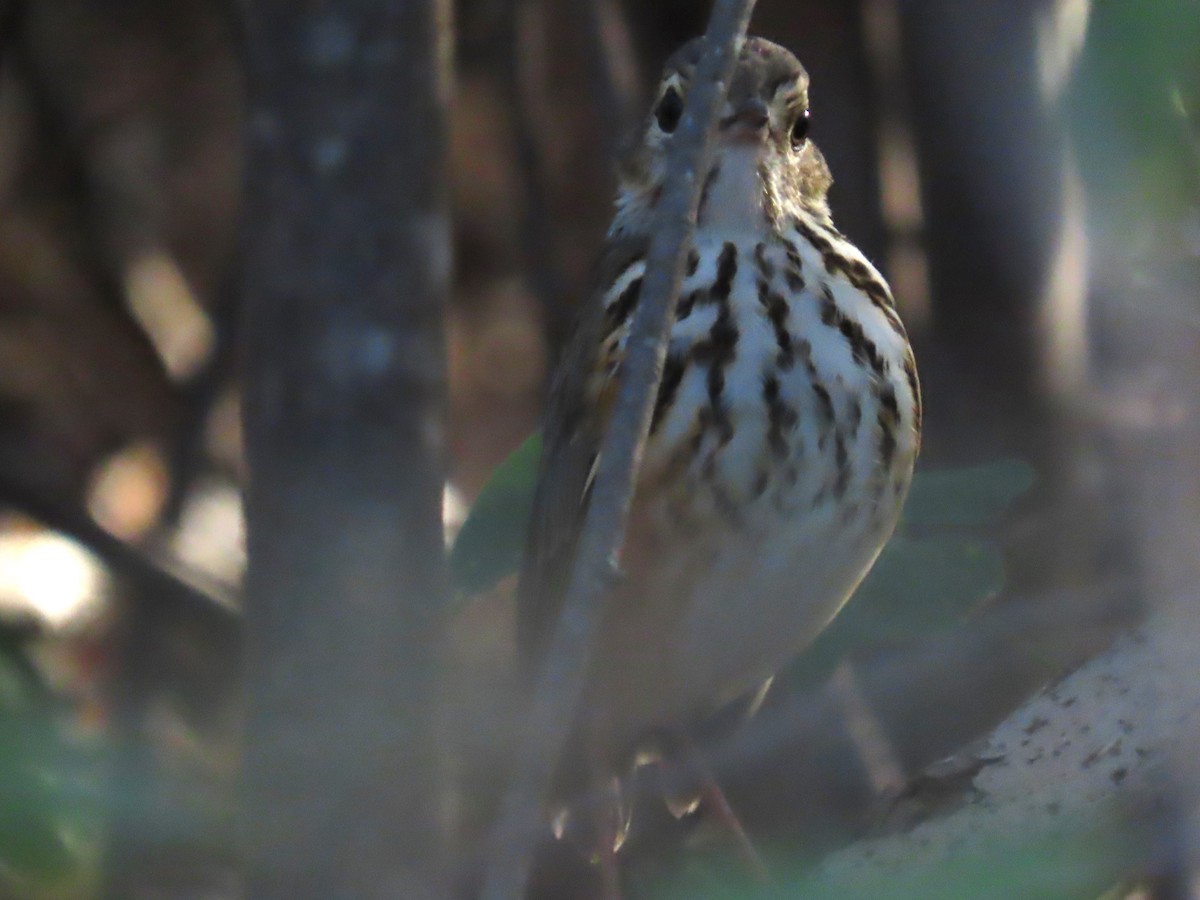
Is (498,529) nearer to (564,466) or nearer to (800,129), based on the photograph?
(564,466)


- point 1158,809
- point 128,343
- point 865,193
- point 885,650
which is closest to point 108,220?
point 128,343

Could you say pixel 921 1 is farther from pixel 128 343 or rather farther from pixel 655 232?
pixel 128 343

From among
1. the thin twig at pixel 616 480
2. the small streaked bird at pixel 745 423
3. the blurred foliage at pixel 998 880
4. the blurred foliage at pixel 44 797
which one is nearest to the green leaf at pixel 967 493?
the small streaked bird at pixel 745 423

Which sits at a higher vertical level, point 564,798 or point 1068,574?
point 1068,574

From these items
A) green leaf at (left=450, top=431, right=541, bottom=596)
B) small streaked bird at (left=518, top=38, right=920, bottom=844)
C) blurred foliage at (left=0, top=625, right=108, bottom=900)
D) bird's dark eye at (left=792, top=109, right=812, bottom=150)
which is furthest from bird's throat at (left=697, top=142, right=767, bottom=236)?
blurred foliage at (left=0, top=625, right=108, bottom=900)

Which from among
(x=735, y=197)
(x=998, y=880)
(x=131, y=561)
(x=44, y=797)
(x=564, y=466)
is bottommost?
(x=998, y=880)

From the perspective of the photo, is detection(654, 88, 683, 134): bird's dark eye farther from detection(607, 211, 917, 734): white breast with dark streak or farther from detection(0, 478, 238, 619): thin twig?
detection(0, 478, 238, 619): thin twig

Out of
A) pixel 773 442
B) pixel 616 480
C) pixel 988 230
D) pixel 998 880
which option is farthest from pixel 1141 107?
pixel 988 230
